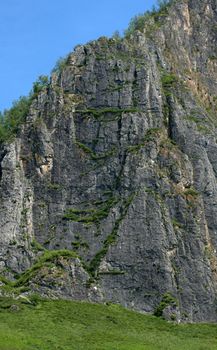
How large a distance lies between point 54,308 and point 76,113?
3726cm

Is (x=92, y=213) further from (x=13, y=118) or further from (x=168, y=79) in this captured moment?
(x=168, y=79)

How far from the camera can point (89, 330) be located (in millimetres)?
86375

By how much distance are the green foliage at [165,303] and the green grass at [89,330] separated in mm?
1597

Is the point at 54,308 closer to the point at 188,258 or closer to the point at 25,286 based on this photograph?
the point at 25,286

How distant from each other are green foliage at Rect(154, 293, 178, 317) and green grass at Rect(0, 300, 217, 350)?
5.24 ft

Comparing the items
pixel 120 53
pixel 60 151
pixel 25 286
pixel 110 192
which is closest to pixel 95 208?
pixel 110 192

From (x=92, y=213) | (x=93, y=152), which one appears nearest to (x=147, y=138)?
(x=93, y=152)

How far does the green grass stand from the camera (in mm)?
80250

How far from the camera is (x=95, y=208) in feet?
357

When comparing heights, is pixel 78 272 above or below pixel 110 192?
below

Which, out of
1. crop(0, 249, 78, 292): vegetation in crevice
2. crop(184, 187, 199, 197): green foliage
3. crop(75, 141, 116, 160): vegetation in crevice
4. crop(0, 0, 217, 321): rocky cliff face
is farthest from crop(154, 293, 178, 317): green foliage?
crop(75, 141, 116, 160): vegetation in crevice

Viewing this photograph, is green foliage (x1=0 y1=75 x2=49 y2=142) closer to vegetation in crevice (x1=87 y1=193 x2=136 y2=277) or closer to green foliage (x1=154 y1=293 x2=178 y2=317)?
vegetation in crevice (x1=87 y1=193 x2=136 y2=277)

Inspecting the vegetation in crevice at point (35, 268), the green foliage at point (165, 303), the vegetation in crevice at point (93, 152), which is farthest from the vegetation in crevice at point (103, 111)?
the green foliage at point (165, 303)

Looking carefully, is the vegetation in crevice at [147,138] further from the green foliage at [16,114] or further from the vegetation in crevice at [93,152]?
the green foliage at [16,114]
